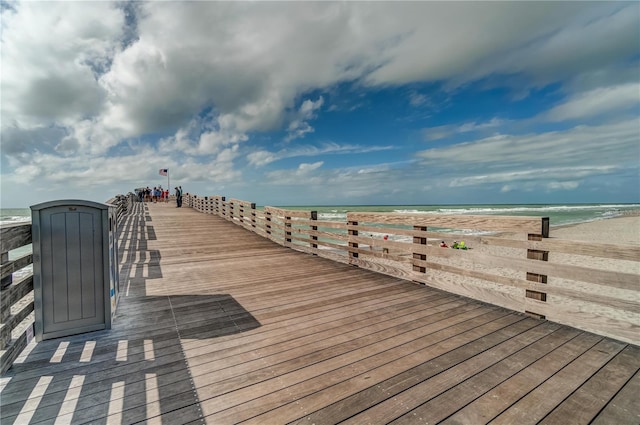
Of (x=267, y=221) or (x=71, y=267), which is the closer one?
(x=71, y=267)

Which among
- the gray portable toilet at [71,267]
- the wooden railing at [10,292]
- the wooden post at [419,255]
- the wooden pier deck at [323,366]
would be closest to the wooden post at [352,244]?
the wooden post at [419,255]

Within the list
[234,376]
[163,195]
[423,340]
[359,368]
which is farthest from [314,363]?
[163,195]

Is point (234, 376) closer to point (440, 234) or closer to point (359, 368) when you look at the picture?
point (359, 368)

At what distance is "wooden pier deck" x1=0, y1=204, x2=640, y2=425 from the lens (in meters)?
1.96

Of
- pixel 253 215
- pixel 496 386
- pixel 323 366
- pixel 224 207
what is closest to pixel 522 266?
pixel 496 386

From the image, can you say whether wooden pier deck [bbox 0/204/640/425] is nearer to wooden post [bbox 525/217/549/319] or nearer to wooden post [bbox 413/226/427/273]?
wooden post [bbox 525/217/549/319]

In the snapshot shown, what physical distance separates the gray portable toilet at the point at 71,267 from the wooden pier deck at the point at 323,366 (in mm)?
169

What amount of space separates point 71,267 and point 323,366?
239cm

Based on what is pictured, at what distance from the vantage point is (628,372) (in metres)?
2.43

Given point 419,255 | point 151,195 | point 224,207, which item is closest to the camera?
point 419,255

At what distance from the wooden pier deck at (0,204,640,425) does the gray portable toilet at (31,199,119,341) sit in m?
0.17

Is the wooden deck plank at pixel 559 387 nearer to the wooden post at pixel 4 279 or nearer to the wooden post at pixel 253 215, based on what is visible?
the wooden post at pixel 4 279

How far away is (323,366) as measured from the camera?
245cm

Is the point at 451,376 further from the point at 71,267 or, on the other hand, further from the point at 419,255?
the point at 71,267
